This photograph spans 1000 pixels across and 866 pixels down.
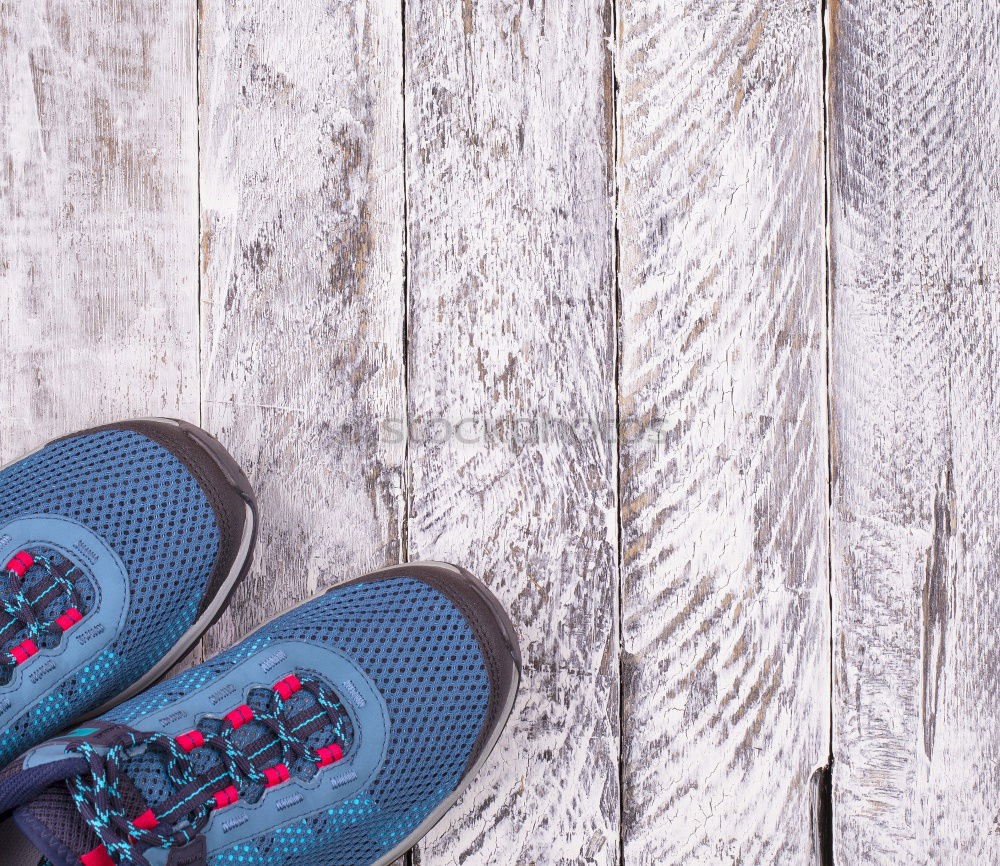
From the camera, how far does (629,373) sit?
753 millimetres

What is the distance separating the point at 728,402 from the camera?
753mm

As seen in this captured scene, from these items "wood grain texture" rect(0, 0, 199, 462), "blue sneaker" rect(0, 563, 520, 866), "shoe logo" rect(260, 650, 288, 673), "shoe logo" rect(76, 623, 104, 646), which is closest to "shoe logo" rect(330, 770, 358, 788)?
"blue sneaker" rect(0, 563, 520, 866)

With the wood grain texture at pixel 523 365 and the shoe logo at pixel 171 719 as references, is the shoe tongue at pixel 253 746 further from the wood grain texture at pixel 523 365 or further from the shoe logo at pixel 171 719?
the wood grain texture at pixel 523 365

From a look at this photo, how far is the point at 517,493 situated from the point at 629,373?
16 cm

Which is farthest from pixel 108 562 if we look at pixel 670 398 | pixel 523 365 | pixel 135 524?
pixel 670 398

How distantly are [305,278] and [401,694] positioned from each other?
0.41m

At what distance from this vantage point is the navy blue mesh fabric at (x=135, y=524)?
27.7 inches

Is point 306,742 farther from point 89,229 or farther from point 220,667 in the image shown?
point 89,229

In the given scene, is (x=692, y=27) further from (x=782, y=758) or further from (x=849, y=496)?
(x=782, y=758)

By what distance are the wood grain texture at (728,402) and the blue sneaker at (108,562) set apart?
38 cm

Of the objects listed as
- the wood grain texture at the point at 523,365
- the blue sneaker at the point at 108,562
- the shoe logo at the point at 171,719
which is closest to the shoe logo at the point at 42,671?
the blue sneaker at the point at 108,562

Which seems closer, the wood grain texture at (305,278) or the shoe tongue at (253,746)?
the shoe tongue at (253,746)

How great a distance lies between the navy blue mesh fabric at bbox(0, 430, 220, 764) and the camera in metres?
0.70

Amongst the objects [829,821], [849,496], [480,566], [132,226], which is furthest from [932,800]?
[132,226]
